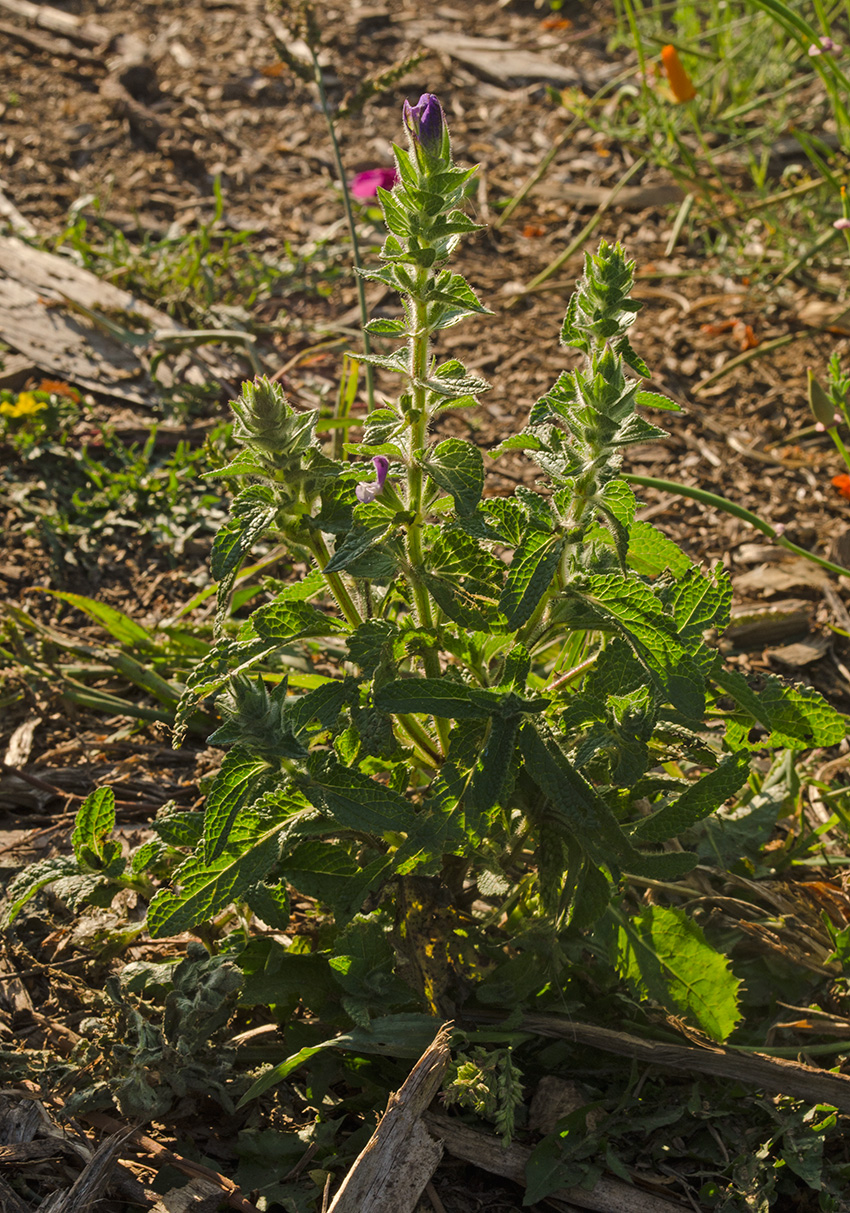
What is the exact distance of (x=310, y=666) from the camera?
2.67 metres

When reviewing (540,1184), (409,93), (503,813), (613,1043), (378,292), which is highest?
(409,93)

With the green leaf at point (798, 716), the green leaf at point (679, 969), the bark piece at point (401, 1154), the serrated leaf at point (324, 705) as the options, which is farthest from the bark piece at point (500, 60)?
the bark piece at point (401, 1154)

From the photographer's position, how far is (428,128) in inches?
57.4

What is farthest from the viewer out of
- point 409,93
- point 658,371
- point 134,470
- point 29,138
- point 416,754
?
point 409,93

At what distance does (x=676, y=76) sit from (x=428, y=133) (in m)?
3.03

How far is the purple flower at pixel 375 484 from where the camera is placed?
1547 mm

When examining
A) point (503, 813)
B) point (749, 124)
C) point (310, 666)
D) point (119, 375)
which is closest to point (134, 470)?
point (119, 375)

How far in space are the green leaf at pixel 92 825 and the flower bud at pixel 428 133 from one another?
4.25 feet

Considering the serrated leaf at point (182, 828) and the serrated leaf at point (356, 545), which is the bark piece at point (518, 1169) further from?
the serrated leaf at point (356, 545)

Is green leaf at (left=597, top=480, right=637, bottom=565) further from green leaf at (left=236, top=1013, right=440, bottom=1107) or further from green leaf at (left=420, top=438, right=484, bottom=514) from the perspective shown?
green leaf at (left=236, top=1013, right=440, bottom=1107)

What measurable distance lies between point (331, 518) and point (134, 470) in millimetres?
1909

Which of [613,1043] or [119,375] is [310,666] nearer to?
[613,1043]

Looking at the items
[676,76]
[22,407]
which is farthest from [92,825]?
[676,76]

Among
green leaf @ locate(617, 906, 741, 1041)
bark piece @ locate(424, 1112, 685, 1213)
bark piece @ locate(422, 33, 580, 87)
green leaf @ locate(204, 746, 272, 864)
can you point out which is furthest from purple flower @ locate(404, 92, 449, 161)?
bark piece @ locate(422, 33, 580, 87)
